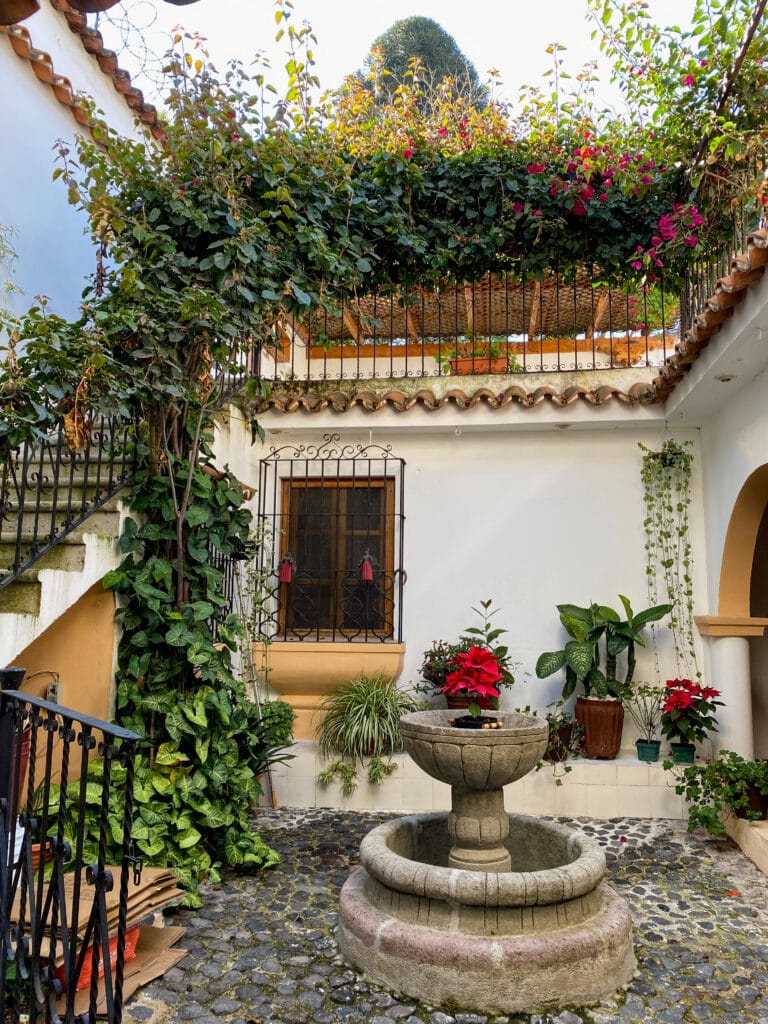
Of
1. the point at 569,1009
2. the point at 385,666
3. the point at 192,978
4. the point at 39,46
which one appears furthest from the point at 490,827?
the point at 39,46

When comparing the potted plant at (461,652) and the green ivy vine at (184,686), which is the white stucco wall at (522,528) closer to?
the potted plant at (461,652)

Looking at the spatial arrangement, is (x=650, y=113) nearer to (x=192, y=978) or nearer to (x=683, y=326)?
(x=683, y=326)

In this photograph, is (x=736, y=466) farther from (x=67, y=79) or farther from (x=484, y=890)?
(x=67, y=79)

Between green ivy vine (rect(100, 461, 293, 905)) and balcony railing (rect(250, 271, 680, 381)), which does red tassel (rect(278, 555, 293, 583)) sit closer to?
green ivy vine (rect(100, 461, 293, 905))

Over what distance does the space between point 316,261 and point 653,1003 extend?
465 centimetres

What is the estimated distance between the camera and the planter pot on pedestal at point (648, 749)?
246 inches

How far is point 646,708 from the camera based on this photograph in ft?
22.2

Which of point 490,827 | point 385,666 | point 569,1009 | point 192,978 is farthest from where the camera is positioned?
point 385,666

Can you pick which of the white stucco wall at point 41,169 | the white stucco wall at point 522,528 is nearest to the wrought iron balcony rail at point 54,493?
the white stucco wall at point 41,169

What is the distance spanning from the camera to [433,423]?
7.16m

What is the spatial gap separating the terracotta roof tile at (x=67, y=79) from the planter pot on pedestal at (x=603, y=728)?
5.74 m

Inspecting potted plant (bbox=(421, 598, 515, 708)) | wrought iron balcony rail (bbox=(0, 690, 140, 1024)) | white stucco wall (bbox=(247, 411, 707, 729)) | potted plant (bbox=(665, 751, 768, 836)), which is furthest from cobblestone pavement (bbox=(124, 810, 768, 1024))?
white stucco wall (bbox=(247, 411, 707, 729))

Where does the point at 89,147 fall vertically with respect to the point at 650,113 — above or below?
below

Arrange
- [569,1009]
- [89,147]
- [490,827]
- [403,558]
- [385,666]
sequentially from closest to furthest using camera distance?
[569,1009] → [490,827] → [89,147] → [385,666] → [403,558]
